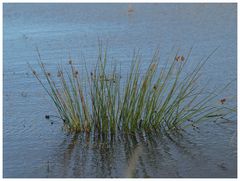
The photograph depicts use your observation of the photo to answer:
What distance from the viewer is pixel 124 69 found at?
729cm

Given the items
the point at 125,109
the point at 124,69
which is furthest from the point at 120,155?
the point at 124,69

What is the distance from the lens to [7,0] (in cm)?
1313

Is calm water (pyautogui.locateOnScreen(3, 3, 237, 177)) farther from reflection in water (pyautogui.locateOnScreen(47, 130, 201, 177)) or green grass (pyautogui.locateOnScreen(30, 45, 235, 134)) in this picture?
green grass (pyautogui.locateOnScreen(30, 45, 235, 134))

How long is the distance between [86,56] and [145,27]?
2.37 meters

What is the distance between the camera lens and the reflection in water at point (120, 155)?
4.30m

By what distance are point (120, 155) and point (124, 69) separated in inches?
108

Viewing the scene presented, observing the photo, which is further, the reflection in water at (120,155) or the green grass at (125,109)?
the green grass at (125,109)

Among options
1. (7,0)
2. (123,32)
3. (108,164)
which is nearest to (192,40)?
(123,32)

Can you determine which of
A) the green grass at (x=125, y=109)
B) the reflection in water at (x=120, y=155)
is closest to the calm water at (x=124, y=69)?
the reflection in water at (x=120, y=155)

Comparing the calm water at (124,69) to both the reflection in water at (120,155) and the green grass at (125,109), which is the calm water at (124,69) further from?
the green grass at (125,109)

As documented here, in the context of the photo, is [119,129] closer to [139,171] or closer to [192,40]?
[139,171]

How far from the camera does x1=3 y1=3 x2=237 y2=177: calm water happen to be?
4.45 meters

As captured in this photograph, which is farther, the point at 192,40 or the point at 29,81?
the point at 192,40

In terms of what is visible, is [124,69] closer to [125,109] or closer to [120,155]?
[125,109]
